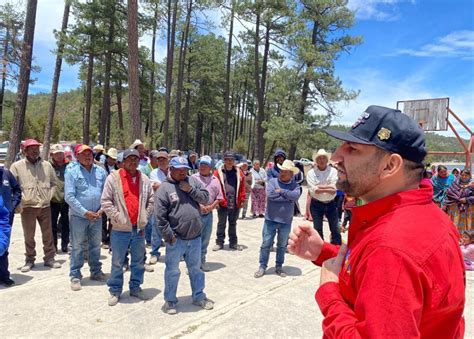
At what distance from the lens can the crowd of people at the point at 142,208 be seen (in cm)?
420

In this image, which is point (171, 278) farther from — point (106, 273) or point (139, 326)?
point (106, 273)

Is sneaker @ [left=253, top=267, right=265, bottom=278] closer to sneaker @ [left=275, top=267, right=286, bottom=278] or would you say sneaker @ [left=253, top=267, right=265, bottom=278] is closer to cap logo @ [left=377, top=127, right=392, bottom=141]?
sneaker @ [left=275, top=267, right=286, bottom=278]

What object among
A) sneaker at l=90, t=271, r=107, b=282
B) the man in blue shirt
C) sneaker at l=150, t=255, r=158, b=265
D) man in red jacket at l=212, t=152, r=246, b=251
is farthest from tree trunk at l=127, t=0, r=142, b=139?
sneaker at l=90, t=271, r=107, b=282

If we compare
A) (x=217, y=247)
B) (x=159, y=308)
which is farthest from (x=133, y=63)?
(x=159, y=308)

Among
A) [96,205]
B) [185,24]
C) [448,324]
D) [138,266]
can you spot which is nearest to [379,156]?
[448,324]

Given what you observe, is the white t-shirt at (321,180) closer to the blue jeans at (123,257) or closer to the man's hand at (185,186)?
the man's hand at (185,186)

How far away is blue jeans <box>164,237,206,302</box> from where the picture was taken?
4125 mm

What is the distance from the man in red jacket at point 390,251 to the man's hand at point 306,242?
329mm

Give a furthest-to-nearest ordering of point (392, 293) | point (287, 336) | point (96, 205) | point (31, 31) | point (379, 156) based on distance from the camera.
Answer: point (31, 31)
point (96, 205)
point (287, 336)
point (379, 156)
point (392, 293)

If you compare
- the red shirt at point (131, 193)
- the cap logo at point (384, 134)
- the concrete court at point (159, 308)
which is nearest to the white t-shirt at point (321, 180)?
the concrete court at point (159, 308)

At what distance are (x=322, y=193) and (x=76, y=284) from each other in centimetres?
421

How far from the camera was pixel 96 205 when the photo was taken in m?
5.01

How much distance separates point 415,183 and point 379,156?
17 cm

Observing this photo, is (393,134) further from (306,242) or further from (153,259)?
(153,259)
